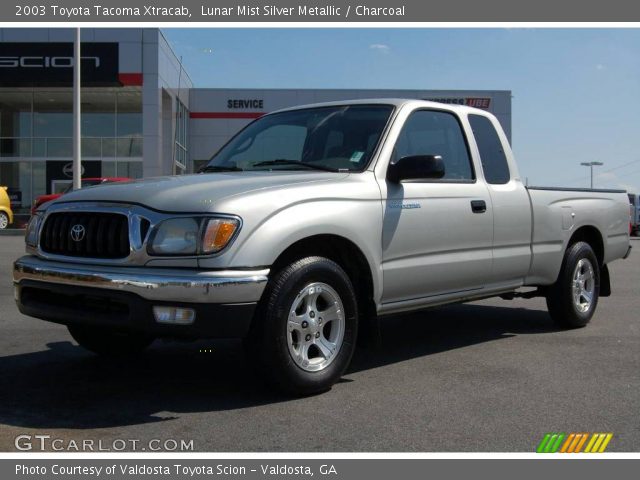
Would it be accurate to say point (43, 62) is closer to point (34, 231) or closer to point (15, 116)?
point (15, 116)

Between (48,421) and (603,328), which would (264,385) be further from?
(603,328)

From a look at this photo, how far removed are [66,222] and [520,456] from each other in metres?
2.98

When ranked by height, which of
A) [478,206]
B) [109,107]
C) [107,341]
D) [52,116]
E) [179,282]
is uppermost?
[109,107]

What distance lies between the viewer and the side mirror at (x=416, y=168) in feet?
16.2

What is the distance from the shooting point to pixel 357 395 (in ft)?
15.1

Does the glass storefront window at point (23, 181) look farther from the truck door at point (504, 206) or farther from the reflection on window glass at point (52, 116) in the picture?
the truck door at point (504, 206)

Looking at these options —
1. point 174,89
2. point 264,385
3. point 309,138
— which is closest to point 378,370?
point 264,385

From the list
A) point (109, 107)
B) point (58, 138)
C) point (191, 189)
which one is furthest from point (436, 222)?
point (58, 138)

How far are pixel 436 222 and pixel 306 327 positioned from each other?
1.45 meters

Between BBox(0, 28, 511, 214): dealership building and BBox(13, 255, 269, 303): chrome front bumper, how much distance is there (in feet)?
83.6

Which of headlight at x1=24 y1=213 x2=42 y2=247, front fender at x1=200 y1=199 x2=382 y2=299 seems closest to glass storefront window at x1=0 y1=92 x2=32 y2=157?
headlight at x1=24 y1=213 x2=42 y2=247

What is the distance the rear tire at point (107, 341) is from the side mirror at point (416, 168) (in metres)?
2.13
